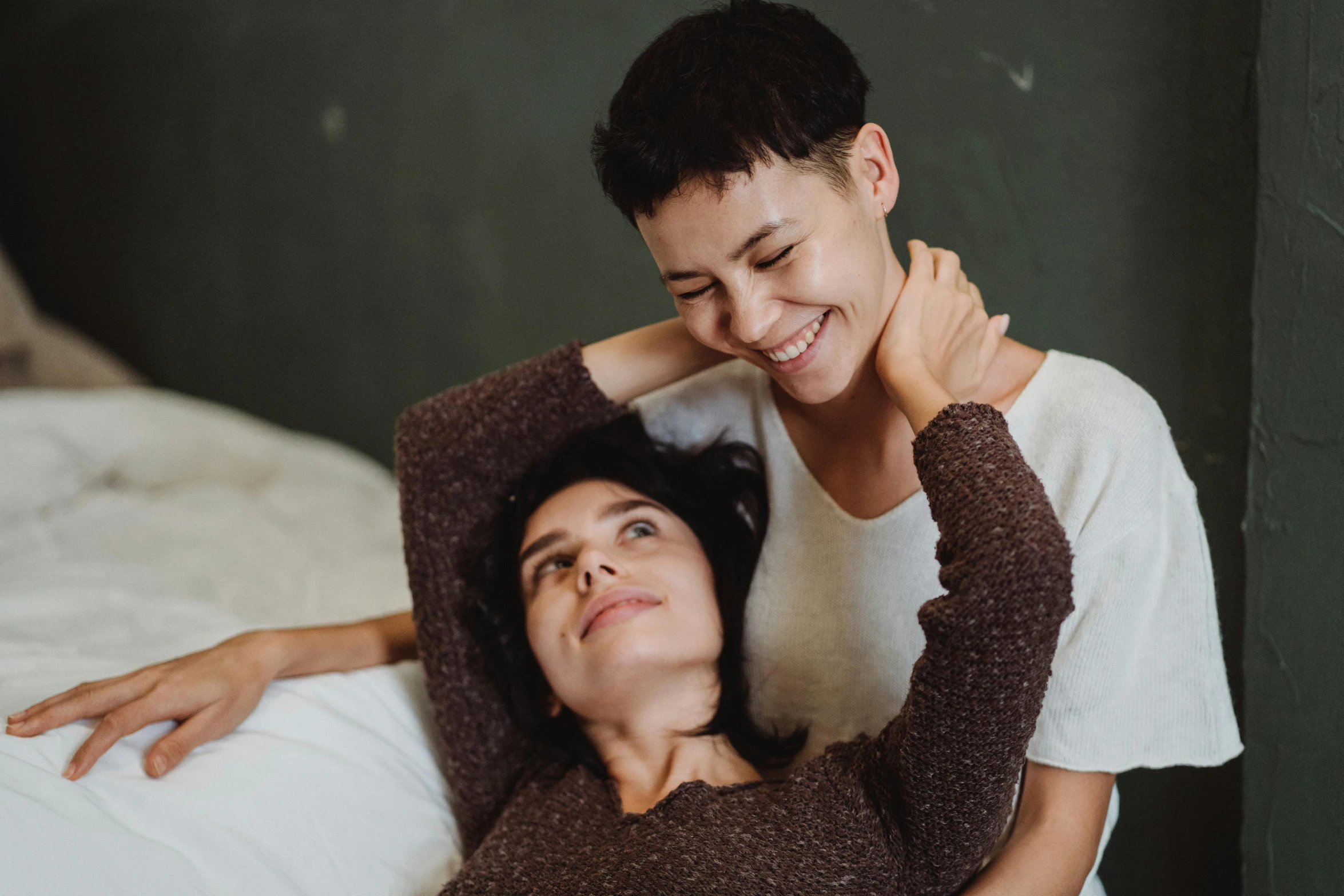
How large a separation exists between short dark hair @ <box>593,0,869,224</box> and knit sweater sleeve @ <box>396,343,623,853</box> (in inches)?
12.5

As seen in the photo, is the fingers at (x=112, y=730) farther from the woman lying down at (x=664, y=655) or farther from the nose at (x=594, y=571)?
the nose at (x=594, y=571)

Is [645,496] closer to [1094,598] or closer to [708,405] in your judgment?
[708,405]

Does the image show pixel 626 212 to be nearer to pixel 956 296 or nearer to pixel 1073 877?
pixel 956 296

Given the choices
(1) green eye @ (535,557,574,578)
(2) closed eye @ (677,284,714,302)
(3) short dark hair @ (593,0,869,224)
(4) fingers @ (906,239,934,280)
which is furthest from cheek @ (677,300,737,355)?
(1) green eye @ (535,557,574,578)

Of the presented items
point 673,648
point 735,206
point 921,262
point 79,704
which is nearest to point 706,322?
point 735,206

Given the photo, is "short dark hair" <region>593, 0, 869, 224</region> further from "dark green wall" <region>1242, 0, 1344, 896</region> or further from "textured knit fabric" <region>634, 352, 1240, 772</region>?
"dark green wall" <region>1242, 0, 1344, 896</region>

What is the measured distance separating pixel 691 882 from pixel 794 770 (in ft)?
0.51

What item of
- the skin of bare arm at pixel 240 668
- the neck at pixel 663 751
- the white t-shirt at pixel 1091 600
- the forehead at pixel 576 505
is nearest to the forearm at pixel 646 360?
the skin of bare arm at pixel 240 668

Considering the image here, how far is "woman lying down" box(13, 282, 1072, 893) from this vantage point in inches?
34.2

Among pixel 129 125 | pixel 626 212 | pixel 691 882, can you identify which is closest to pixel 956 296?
pixel 626 212

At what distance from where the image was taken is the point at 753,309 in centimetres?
98

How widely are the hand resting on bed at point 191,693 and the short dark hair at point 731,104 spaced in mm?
627

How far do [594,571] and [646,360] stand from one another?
269 millimetres

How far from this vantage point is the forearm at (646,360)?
1.25m
